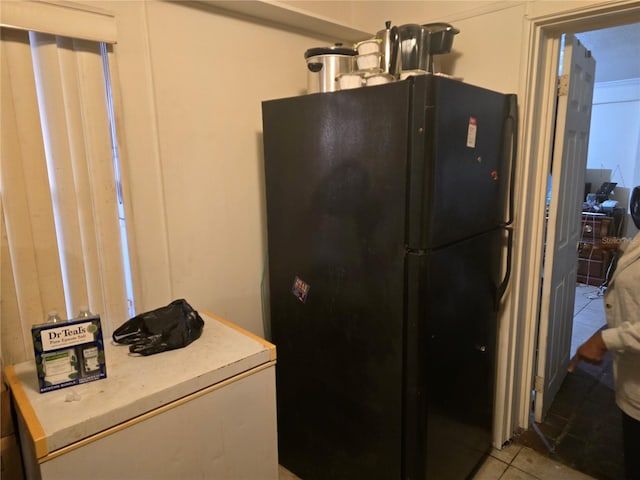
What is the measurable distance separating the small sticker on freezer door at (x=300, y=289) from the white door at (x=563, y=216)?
133 centimetres

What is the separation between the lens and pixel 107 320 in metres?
1.57

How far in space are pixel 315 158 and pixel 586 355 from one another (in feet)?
4.26

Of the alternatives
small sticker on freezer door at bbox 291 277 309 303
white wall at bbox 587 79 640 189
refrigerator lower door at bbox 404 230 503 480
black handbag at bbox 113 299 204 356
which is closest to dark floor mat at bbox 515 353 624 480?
refrigerator lower door at bbox 404 230 503 480

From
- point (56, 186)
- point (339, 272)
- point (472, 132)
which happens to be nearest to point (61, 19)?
point (56, 186)

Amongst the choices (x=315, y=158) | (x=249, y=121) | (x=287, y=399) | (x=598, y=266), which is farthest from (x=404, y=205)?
(x=598, y=266)

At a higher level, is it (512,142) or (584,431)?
(512,142)

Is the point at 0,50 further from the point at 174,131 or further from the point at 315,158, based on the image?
the point at 315,158

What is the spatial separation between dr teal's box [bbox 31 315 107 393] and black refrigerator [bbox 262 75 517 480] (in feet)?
2.72

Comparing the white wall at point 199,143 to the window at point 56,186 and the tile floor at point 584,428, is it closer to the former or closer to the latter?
the window at point 56,186

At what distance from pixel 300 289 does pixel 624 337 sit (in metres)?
1.21

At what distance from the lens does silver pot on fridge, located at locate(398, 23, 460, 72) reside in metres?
1.69

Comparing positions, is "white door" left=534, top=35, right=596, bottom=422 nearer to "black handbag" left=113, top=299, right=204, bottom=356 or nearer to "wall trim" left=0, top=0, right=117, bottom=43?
"black handbag" left=113, top=299, right=204, bottom=356

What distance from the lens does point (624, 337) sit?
146 centimetres

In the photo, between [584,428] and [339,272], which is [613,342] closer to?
[339,272]
